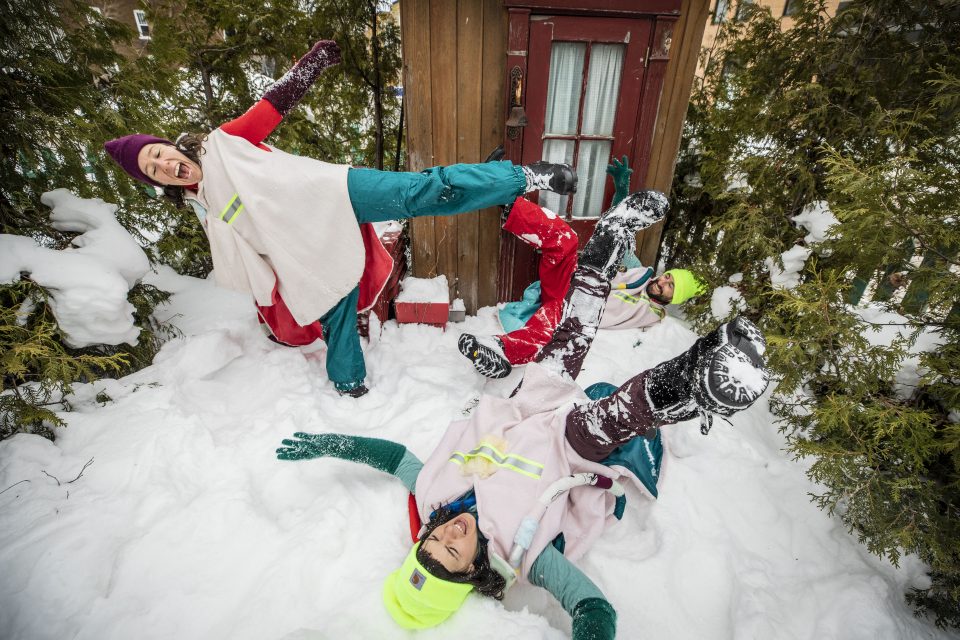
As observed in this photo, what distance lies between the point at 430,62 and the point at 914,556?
385cm

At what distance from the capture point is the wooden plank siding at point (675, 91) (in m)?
3.03

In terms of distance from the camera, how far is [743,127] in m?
3.09

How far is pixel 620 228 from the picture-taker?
239cm

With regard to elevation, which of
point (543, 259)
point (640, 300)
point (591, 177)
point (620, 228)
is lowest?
point (640, 300)

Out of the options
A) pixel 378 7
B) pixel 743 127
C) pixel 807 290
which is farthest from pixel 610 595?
pixel 378 7

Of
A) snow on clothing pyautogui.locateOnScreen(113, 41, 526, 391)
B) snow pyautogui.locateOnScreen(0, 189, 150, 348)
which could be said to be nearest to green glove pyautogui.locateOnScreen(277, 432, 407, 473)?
snow on clothing pyautogui.locateOnScreen(113, 41, 526, 391)

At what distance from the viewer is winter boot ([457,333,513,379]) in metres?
2.79

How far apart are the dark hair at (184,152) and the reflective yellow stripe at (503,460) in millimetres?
2073

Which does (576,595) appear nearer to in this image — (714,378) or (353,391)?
(714,378)

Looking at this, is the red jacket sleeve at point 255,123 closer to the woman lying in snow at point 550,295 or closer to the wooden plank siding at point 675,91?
the woman lying in snow at point 550,295

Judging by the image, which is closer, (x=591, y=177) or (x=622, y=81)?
(x=622, y=81)

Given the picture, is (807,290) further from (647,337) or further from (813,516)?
(647,337)

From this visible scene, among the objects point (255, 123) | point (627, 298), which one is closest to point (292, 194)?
point (255, 123)

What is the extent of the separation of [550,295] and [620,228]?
1.05 meters
